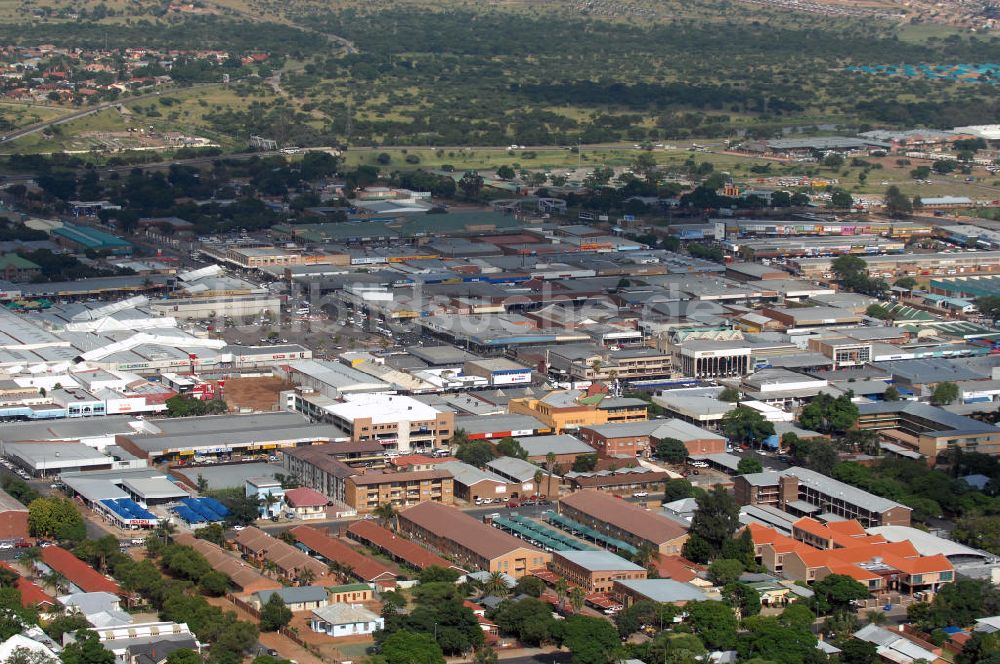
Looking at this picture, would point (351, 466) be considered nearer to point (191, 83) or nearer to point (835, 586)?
point (835, 586)

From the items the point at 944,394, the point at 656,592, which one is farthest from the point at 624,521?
the point at 944,394

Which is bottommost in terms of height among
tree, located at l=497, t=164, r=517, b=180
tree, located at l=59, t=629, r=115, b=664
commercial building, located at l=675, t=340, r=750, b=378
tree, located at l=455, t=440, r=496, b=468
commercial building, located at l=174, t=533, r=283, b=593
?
tree, located at l=497, t=164, r=517, b=180

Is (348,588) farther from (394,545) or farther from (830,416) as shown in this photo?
(830,416)

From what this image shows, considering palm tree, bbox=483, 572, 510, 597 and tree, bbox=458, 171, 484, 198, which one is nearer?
palm tree, bbox=483, 572, 510, 597

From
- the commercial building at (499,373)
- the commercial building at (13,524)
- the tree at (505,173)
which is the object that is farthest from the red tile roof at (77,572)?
the tree at (505,173)

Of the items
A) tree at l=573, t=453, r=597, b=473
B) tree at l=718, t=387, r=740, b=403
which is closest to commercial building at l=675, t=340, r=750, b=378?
tree at l=718, t=387, r=740, b=403

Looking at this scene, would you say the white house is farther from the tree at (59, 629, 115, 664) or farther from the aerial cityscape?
the tree at (59, 629, 115, 664)

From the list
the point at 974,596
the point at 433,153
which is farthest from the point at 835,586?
the point at 433,153
